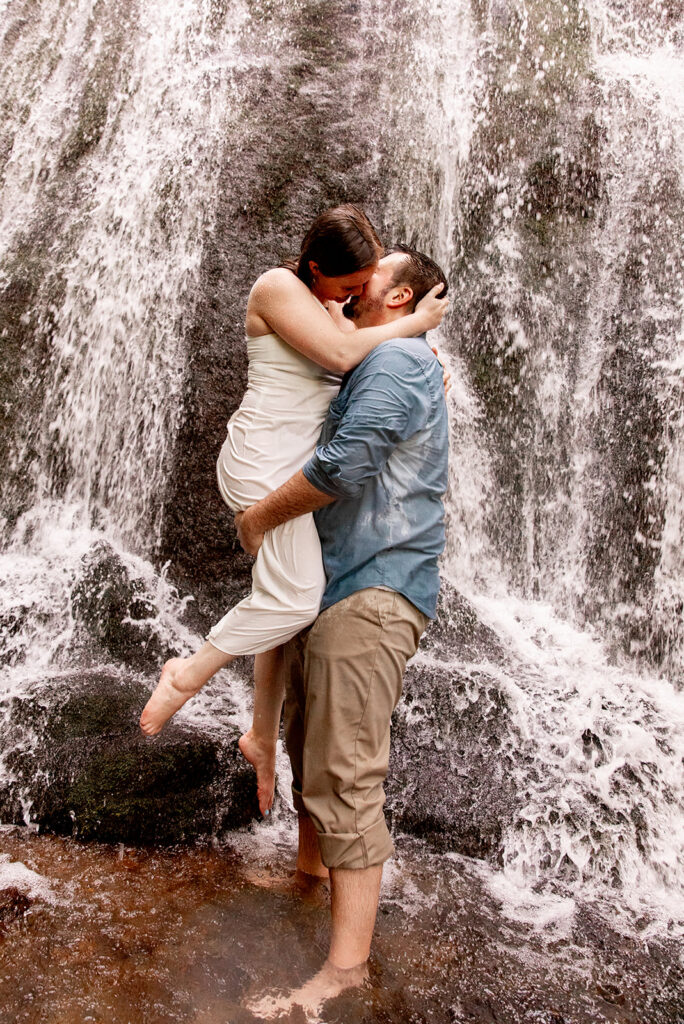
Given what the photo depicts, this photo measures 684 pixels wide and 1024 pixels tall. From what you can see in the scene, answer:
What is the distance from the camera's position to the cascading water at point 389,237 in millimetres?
5383

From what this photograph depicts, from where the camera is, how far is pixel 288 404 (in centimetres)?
314

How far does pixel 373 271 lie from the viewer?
302 centimetres

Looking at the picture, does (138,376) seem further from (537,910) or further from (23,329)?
(537,910)

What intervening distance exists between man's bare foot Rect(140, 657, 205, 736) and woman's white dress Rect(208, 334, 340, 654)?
0.16 m

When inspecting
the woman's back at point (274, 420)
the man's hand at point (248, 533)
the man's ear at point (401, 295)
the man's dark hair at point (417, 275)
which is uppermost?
the man's dark hair at point (417, 275)

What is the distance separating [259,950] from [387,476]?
1.58m

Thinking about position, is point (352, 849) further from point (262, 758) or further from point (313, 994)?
point (262, 758)

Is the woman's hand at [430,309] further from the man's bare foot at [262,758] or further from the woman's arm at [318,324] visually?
the man's bare foot at [262,758]

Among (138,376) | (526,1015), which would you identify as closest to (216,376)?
(138,376)

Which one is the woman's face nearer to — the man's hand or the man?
the man

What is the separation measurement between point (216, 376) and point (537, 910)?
3214 mm

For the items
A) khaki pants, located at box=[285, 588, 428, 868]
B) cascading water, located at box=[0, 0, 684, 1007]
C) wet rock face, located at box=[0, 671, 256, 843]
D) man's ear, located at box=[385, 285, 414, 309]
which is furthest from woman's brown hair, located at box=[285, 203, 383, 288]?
cascading water, located at box=[0, 0, 684, 1007]

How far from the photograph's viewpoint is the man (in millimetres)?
2766

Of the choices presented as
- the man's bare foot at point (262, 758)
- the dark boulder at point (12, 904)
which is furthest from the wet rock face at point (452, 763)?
the dark boulder at point (12, 904)
